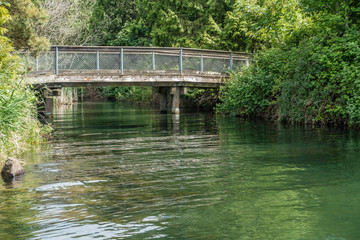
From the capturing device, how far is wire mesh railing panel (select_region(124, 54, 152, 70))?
23734 mm

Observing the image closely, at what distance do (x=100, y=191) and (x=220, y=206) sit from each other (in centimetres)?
192

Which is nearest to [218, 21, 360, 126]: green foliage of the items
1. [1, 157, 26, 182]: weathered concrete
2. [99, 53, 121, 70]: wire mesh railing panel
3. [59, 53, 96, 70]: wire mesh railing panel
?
[99, 53, 121, 70]: wire mesh railing panel

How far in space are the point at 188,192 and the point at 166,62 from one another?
18.0 m

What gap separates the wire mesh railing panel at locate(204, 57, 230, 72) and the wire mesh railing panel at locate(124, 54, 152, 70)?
9.93 ft

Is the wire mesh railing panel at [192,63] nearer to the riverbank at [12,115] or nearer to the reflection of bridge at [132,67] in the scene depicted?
the reflection of bridge at [132,67]

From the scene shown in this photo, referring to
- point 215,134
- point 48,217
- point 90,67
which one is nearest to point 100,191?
point 48,217

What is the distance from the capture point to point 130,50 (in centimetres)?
2350

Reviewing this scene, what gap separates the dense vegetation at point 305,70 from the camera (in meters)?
16.2

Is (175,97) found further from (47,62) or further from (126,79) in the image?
(47,62)

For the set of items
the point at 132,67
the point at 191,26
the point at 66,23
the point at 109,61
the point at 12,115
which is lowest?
the point at 12,115

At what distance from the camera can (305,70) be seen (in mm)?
18281

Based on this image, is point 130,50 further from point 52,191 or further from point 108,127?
point 52,191

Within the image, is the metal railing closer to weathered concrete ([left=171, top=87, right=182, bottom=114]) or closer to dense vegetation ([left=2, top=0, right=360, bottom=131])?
weathered concrete ([left=171, top=87, right=182, bottom=114])

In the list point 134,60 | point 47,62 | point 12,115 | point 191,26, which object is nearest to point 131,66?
point 134,60
